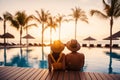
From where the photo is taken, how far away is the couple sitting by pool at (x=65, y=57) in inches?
219

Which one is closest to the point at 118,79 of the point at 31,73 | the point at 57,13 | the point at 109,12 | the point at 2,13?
the point at 31,73

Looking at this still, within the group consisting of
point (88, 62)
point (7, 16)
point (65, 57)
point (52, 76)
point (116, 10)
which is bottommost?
point (88, 62)

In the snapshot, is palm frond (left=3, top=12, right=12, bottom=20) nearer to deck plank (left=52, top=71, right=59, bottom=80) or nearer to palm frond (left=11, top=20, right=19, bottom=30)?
palm frond (left=11, top=20, right=19, bottom=30)

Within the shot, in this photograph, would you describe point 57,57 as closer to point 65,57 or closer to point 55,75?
point 65,57

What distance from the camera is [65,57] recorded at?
19.9ft

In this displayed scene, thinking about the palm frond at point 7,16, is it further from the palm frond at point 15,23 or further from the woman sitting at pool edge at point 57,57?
the woman sitting at pool edge at point 57,57

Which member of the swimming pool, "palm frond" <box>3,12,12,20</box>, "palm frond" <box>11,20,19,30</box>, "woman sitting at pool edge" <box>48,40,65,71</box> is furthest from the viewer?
"palm frond" <box>11,20,19,30</box>

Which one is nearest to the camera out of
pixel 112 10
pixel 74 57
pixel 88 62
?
pixel 74 57

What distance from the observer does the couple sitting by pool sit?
5571mm

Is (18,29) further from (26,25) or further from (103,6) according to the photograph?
(103,6)

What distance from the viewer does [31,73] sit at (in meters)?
6.00

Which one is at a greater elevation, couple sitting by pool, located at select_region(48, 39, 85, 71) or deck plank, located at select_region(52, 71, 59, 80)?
couple sitting by pool, located at select_region(48, 39, 85, 71)

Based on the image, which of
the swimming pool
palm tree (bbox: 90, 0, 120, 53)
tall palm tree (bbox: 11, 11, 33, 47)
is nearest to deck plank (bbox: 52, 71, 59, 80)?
the swimming pool

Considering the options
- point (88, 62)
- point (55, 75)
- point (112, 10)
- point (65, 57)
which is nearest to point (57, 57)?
point (65, 57)
